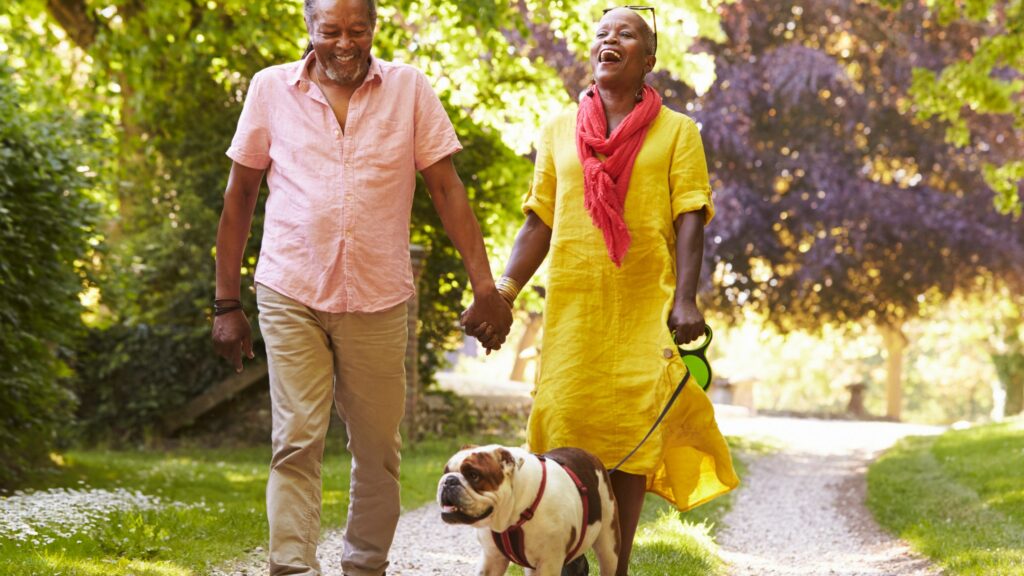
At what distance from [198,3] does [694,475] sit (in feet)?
33.4

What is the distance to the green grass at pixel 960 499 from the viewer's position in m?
7.18

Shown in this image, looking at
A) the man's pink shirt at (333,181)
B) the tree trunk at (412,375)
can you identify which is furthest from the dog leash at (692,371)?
the tree trunk at (412,375)

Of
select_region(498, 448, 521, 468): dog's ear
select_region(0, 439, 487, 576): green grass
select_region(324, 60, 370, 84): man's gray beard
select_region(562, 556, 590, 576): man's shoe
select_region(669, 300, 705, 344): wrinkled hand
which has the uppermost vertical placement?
select_region(324, 60, 370, 84): man's gray beard

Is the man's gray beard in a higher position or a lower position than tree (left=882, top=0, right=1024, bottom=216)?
lower

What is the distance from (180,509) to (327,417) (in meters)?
3.80

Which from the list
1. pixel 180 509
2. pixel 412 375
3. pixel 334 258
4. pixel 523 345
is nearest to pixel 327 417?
pixel 334 258

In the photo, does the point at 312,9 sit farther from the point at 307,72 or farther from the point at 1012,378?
the point at 1012,378

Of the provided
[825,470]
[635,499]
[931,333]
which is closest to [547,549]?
[635,499]

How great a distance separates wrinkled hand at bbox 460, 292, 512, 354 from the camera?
15.7 ft

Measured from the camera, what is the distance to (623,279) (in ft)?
16.6

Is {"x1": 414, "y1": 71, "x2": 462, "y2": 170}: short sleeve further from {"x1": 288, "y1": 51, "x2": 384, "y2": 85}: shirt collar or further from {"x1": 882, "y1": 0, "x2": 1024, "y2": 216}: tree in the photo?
{"x1": 882, "y1": 0, "x2": 1024, "y2": 216}: tree

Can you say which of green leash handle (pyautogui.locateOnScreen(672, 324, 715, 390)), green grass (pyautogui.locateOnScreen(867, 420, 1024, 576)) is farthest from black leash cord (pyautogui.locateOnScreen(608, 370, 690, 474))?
green grass (pyautogui.locateOnScreen(867, 420, 1024, 576))

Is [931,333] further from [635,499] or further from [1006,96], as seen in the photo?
[635,499]

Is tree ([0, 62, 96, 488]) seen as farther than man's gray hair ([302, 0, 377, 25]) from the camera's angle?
Yes
